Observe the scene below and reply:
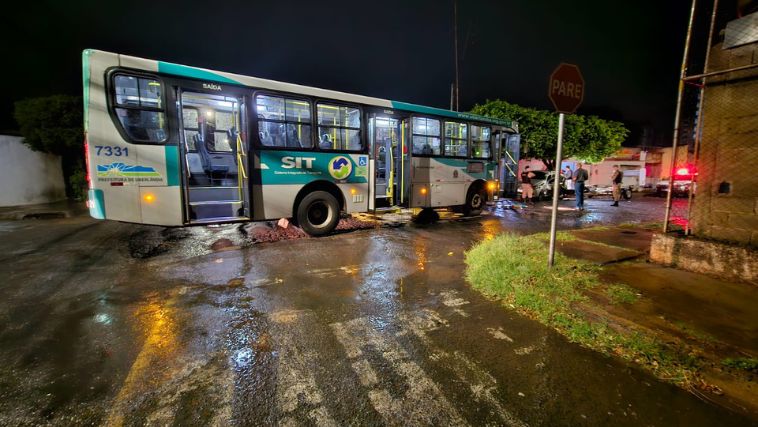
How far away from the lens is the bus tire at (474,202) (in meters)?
11.6

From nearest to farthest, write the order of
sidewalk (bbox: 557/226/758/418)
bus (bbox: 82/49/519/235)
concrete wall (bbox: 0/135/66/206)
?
sidewalk (bbox: 557/226/758/418) < bus (bbox: 82/49/519/235) < concrete wall (bbox: 0/135/66/206)

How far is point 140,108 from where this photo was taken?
6.04 meters

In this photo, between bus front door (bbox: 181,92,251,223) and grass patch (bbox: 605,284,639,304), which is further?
bus front door (bbox: 181,92,251,223)

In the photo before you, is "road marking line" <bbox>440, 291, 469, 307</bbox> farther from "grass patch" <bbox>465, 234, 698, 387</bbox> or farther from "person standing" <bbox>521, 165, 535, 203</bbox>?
"person standing" <bbox>521, 165, 535, 203</bbox>

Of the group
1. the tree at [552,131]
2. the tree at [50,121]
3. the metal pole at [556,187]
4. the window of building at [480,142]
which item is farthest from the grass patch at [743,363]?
Result: the tree at [50,121]

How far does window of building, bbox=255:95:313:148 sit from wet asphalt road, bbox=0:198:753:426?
3.00 meters

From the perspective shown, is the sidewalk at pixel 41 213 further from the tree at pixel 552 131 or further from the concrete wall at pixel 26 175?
the tree at pixel 552 131

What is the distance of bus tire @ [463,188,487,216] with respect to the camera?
11.6m

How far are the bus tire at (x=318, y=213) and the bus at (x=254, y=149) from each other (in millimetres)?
26

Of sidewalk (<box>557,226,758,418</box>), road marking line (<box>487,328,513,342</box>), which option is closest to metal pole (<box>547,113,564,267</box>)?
sidewalk (<box>557,226,758,418</box>)

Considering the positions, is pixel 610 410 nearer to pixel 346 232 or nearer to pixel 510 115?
pixel 346 232

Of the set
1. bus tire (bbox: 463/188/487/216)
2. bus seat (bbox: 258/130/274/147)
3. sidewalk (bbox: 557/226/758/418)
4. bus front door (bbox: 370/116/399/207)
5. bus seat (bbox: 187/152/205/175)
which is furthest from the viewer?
bus tire (bbox: 463/188/487/216)

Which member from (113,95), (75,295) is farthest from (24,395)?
(113,95)

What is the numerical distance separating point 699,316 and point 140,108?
339 inches
